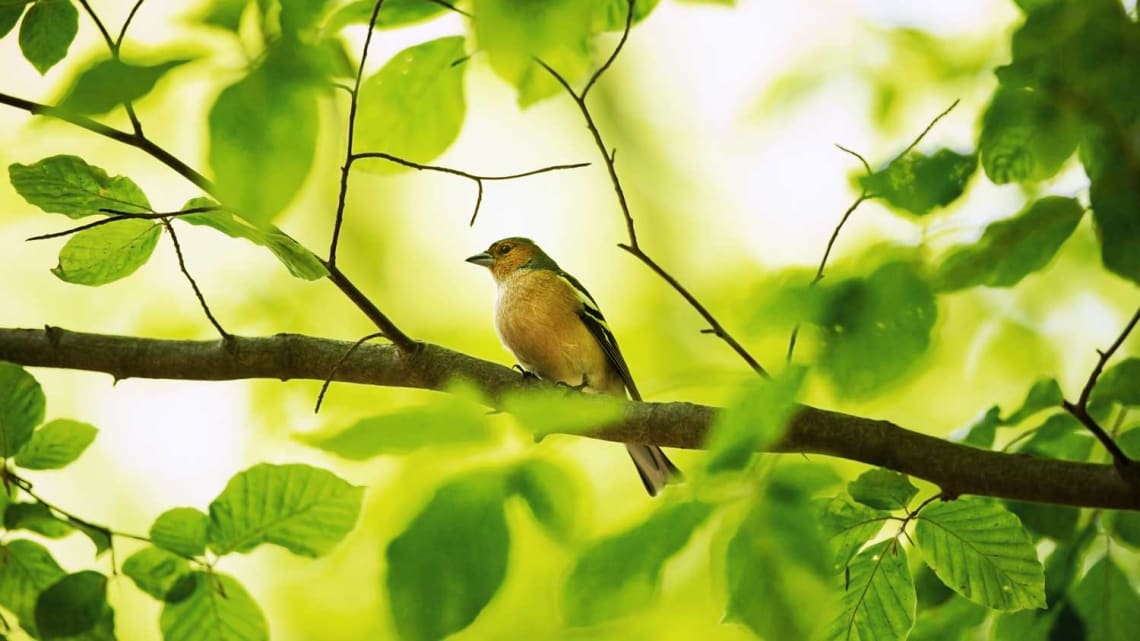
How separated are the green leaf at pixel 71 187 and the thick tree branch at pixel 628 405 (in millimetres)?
670

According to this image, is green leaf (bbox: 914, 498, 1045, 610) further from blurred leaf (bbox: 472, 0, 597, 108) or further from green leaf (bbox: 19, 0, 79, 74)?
green leaf (bbox: 19, 0, 79, 74)

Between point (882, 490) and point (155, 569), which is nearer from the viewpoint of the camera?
point (882, 490)

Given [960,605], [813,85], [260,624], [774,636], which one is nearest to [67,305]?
[813,85]

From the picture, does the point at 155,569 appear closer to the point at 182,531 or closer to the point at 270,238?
the point at 182,531

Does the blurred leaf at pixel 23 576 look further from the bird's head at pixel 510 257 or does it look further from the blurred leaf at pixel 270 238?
the bird's head at pixel 510 257

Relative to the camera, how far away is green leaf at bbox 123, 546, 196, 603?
186 cm

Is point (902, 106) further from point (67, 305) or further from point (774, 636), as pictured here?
point (67, 305)

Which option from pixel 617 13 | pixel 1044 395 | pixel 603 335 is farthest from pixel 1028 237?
pixel 603 335

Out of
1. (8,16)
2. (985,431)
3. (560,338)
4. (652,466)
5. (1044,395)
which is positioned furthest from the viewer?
(560,338)

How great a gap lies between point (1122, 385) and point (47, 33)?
1.95 m

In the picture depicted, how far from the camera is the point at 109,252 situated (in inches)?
64.9

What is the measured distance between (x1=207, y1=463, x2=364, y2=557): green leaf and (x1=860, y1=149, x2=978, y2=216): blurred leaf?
3.14 feet

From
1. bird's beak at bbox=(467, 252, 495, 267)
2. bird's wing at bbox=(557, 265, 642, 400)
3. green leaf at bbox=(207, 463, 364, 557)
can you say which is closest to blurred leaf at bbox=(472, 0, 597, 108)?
green leaf at bbox=(207, 463, 364, 557)

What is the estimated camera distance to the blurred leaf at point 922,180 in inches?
55.1
